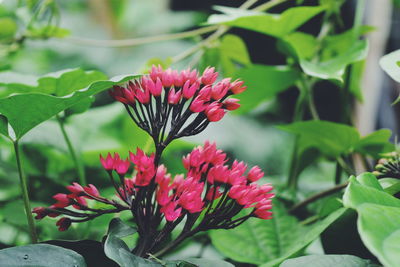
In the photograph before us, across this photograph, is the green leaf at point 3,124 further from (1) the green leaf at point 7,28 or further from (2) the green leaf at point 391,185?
(1) the green leaf at point 7,28

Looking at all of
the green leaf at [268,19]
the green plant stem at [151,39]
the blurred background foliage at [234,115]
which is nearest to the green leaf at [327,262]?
the blurred background foliage at [234,115]

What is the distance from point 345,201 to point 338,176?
0.42 m

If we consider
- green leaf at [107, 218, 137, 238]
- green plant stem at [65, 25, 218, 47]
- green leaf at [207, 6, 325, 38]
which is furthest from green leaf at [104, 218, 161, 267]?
green plant stem at [65, 25, 218, 47]

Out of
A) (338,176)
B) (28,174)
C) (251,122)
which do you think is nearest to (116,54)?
(251,122)

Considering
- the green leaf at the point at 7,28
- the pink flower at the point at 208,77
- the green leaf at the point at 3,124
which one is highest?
the green leaf at the point at 7,28

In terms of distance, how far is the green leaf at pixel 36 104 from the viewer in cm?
43

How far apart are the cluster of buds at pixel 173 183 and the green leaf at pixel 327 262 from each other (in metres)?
0.06

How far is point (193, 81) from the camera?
1.58ft

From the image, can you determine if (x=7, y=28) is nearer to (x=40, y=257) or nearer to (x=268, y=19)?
(x=268, y=19)

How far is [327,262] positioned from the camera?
1.37ft

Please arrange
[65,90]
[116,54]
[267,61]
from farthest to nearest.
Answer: [116,54] < [267,61] < [65,90]

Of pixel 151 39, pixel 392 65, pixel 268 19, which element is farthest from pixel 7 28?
pixel 392 65

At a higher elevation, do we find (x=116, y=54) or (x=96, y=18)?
(x=96, y=18)

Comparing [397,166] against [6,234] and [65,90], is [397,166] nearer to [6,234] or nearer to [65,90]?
[65,90]
